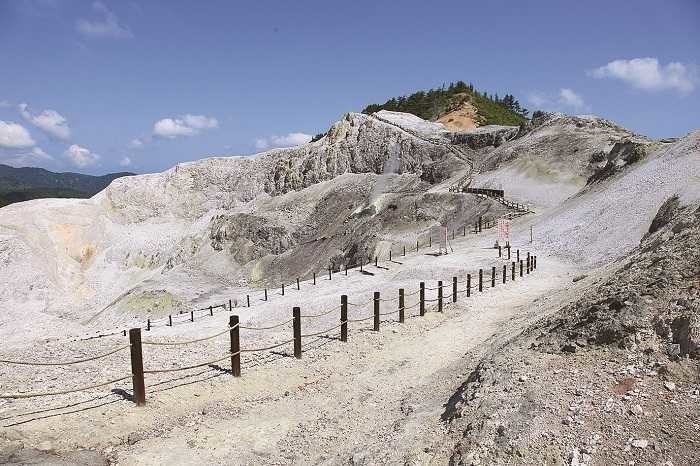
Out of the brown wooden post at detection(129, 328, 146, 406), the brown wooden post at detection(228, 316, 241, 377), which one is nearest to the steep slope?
the brown wooden post at detection(228, 316, 241, 377)

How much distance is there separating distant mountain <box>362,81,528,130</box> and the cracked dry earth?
87779 millimetres

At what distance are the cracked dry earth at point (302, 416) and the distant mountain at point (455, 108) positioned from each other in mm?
87779

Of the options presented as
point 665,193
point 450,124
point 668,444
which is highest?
point 450,124

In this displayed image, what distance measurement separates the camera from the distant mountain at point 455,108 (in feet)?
321

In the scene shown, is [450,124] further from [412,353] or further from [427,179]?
[412,353]

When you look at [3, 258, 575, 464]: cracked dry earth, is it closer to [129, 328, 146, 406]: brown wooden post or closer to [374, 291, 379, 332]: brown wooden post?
[129, 328, 146, 406]: brown wooden post

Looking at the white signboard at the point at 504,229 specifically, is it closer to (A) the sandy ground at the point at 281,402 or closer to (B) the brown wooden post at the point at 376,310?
(A) the sandy ground at the point at 281,402

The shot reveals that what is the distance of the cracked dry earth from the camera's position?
6758mm

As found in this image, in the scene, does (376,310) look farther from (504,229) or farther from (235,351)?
(504,229)

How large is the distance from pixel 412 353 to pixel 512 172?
147 ft

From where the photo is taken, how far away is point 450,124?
9594 centimetres

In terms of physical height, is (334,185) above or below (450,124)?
below

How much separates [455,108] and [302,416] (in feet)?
331

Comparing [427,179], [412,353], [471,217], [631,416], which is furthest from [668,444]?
[427,179]
